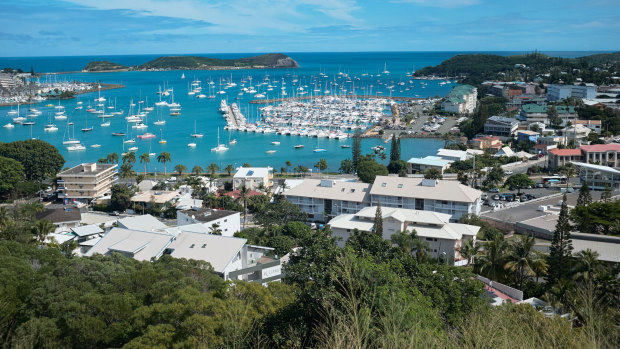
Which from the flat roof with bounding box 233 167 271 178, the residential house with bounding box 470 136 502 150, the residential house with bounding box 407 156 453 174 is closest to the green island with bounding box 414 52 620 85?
the residential house with bounding box 470 136 502 150

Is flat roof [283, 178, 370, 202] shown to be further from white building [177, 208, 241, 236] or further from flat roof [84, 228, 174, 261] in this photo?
flat roof [84, 228, 174, 261]

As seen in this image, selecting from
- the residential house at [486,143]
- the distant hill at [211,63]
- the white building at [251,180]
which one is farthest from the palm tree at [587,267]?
the distant hill at [211,63]

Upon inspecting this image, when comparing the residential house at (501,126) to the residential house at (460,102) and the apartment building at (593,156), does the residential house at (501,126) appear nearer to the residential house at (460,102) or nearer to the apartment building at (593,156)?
the apartment building at (593,156)

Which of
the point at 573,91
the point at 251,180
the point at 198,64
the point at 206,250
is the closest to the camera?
the point at 206,250

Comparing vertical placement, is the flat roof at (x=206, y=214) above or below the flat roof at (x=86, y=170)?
below

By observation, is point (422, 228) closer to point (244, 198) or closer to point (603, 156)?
point (244, 198)

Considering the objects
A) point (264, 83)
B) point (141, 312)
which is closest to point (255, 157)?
point (141, 312)

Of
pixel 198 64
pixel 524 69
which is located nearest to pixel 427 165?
pixel 524 69

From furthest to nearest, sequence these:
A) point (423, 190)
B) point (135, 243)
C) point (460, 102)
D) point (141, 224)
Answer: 1. point (460, 102)
2. point (423, 190)
3. point (141, 224)
4. point (135, 243)
